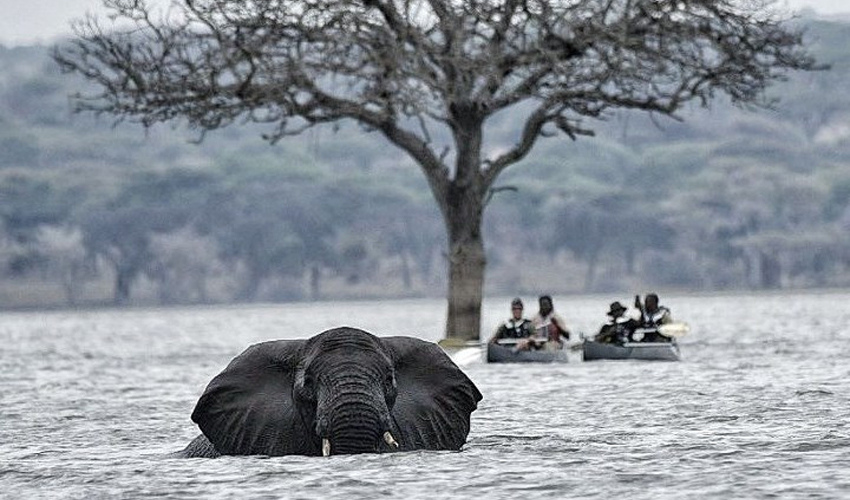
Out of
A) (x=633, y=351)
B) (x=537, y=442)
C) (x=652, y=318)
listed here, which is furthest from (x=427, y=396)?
(x=652, y=318)

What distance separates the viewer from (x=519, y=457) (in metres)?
17.9

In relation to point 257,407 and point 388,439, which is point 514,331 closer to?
point 257,407

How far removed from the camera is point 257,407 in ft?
53.5

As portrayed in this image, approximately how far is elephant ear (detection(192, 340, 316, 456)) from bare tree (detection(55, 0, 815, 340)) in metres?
24.5

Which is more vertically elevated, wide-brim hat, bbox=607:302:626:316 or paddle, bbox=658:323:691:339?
wide-brim hat, bbox=607:302:626:316

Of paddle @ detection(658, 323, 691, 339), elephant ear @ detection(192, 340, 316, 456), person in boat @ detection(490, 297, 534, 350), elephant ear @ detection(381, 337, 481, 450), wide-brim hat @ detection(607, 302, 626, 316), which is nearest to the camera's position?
elephant ear @ detection(192, 340, 316, 456)

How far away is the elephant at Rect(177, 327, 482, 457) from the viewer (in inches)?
595

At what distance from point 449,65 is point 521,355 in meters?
8.92

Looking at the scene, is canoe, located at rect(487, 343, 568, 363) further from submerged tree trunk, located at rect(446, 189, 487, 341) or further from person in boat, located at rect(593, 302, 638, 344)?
submerged tree trunk, located at rect(446, 189, 487, 341)

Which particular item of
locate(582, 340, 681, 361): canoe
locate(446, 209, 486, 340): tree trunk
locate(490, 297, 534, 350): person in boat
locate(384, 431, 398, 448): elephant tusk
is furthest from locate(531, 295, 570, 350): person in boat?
locate(384, 431, 398, 448): elephant tusk

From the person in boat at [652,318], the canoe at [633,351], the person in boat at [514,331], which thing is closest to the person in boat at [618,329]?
the canoe at [633,351]

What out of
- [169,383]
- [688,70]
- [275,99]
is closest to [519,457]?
[169,383]

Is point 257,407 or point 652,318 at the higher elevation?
point 652,318

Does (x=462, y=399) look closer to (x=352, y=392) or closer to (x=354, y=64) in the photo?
(x=352, y=392)
